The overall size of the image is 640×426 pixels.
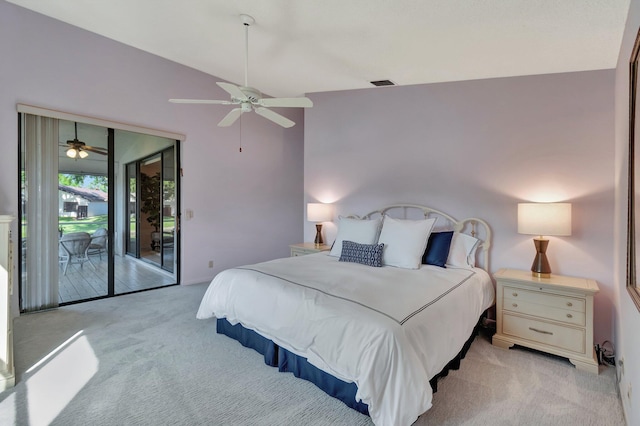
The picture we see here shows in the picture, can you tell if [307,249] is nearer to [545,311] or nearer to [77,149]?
[545,311]

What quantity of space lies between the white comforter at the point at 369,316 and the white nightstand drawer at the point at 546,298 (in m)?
0.24

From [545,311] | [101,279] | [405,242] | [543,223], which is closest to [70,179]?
[101,279]

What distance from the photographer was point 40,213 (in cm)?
329

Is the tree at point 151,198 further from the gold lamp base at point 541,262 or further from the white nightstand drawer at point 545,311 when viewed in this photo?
the gold lamp base at point 541,262

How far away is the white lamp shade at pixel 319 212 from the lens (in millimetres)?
4301

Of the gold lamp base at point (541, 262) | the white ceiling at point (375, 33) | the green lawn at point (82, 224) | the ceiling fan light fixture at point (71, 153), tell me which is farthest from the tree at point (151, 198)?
the gold lamp base at point (541, 262)

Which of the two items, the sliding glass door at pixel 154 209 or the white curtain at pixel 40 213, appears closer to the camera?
the white curtain at pixel 40 213

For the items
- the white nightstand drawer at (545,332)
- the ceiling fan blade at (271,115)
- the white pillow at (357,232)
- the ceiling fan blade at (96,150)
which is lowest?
the white nightstand drawer at (545,332)

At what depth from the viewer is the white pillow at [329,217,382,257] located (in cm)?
331

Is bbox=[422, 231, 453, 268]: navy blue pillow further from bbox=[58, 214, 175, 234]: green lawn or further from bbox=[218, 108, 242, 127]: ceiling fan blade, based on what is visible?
bbox=[58, 214, 175, 234]: green lawn

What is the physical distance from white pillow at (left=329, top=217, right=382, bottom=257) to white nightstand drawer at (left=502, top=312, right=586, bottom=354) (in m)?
1.42

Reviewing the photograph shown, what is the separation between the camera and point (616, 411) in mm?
1817

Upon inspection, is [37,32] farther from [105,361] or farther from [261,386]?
[261,386]

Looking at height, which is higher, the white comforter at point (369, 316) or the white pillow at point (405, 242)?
the white pillow at point (405, 242)
